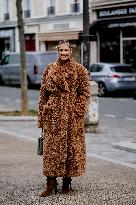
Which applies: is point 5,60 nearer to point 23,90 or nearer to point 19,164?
point 23,90

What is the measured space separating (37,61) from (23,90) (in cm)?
1388

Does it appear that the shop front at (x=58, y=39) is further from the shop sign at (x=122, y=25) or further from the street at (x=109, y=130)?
the street at (x=109, y=130)

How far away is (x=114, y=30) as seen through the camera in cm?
3397

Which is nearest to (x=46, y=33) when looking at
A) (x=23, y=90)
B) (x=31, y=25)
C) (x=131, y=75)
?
(x=31, y=25)

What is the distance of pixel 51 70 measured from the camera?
752cm

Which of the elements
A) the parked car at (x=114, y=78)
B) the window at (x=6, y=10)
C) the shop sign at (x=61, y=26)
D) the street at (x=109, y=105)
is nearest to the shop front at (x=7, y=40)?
the window at (x=6, y=10)

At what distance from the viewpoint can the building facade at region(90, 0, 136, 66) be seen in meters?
32.5

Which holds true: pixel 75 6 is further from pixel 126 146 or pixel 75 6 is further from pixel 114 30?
pixel 126 146

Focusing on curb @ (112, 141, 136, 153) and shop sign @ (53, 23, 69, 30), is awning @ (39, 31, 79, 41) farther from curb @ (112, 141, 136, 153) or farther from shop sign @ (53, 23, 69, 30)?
curb @ (112, 141, 136, 153)

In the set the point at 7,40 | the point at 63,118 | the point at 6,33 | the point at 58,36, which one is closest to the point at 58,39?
the point at 58,36

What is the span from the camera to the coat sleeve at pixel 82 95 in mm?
7465

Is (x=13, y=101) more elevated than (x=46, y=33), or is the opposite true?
(x=46, y=33)

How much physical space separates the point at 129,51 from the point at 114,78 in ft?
22.3

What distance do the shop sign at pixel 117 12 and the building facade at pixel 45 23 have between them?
183 centimetres
